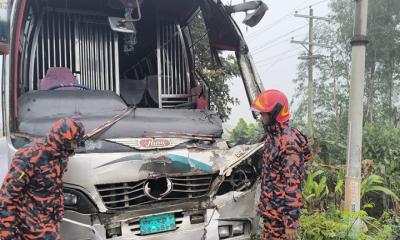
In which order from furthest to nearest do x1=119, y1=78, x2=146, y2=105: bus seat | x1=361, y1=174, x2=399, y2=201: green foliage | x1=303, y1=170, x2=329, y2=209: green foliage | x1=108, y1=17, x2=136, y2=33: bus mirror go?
x1=119, y1=78, x2=146, y2=105: bus seat < x1=303, y1=170, x2=329, y2=209: green foliage < x1=361, y1=174, x2=399, y2=201: green foliage < x1=108, y1=17, x2=136, y2=33: bus mirror

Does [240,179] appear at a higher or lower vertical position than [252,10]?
lower

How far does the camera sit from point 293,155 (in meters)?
3.15

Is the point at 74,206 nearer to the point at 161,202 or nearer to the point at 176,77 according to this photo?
the point at 161,202

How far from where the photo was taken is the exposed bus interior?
11.9ft

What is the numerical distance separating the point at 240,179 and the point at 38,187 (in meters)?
1.68

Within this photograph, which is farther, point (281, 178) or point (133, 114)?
point (133, 114)

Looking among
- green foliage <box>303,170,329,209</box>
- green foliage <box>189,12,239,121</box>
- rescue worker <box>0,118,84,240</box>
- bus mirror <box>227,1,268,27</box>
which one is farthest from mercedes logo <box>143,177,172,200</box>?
green foliage <box>189,12,239,121</box>

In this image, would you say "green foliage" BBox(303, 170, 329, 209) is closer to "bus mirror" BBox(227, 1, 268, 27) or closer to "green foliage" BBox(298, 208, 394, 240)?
"green foliage" BBox(298, 208, 394, 240)

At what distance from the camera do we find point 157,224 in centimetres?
319

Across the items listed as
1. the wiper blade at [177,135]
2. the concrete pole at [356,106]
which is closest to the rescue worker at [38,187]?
the wiper blade at [177,135]

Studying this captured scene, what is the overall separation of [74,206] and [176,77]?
263 cm

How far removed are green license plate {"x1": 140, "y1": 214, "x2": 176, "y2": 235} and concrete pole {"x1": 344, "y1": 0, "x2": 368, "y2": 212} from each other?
2.07m

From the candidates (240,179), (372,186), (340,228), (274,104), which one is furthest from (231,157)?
(372,186)

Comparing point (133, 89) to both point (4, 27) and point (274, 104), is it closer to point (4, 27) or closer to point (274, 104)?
point (4, 27)
